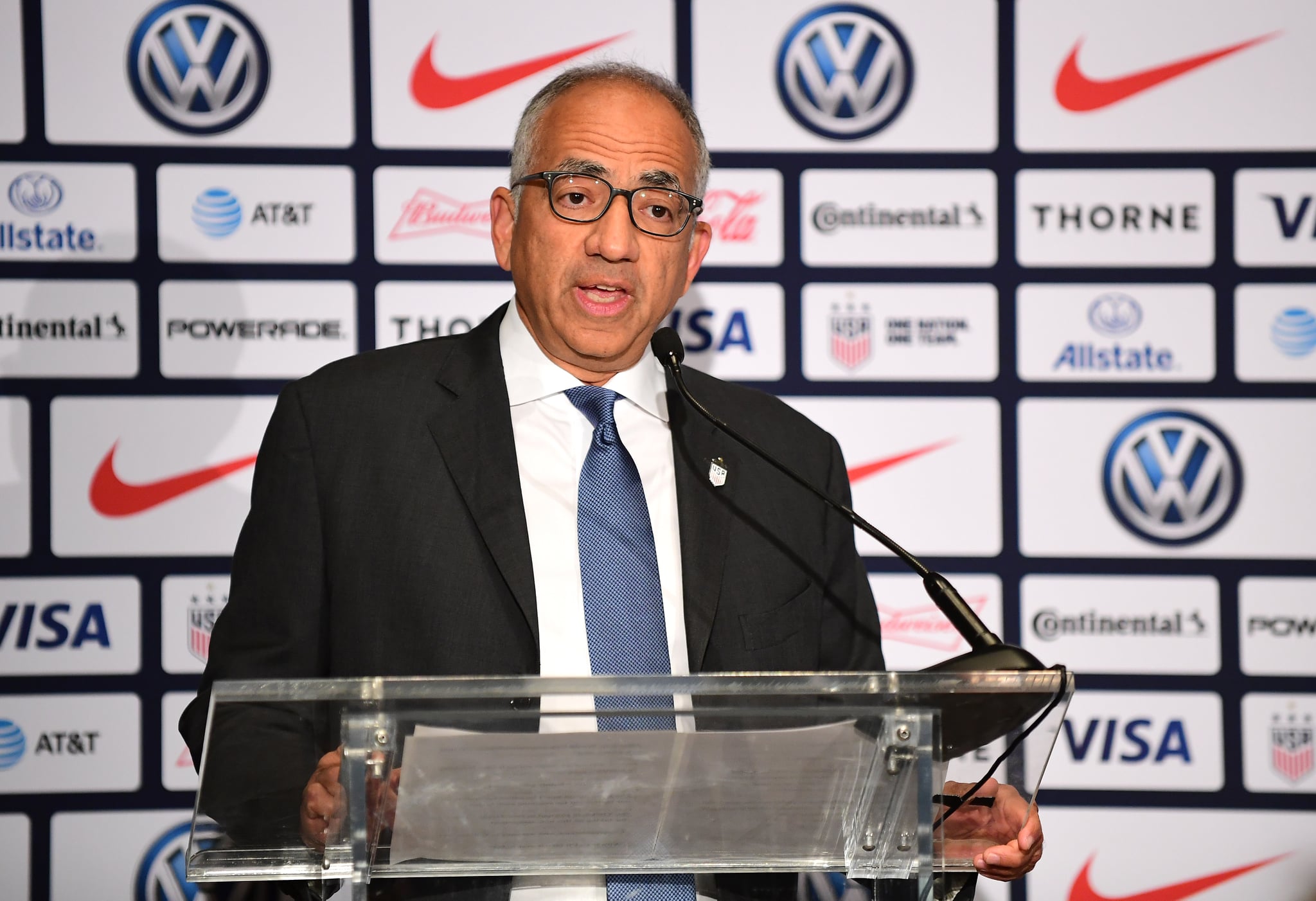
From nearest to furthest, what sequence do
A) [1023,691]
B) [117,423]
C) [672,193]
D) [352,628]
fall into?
[1023,691] < [352,628] < [672,193] < [117,423]

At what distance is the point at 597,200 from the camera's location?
6.07ft

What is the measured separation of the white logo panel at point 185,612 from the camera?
2965 mm

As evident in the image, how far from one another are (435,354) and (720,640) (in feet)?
2.05

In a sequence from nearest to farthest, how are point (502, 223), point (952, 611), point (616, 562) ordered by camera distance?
1. point (952, 611)
2. point (616, 562)
3. point (502, 223)

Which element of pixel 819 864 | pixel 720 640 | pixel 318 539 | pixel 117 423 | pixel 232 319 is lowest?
pixel 819 864

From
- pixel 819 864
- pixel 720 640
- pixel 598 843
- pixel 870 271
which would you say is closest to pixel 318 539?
pixel 720 640

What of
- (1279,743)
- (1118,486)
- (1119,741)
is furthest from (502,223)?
(1279,743)

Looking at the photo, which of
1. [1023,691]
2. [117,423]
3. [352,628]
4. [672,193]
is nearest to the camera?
[1023,691]

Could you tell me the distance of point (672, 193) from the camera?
1.87 m

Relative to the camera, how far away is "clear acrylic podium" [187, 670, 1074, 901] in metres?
1.11

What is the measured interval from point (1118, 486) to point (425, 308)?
5.68 ft

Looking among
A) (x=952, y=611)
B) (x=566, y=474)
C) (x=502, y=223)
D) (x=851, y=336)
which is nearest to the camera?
(x=952, y=611)

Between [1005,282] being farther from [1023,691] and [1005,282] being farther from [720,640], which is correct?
[1023,691]

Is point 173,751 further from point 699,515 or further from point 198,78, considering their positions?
point 699,515
